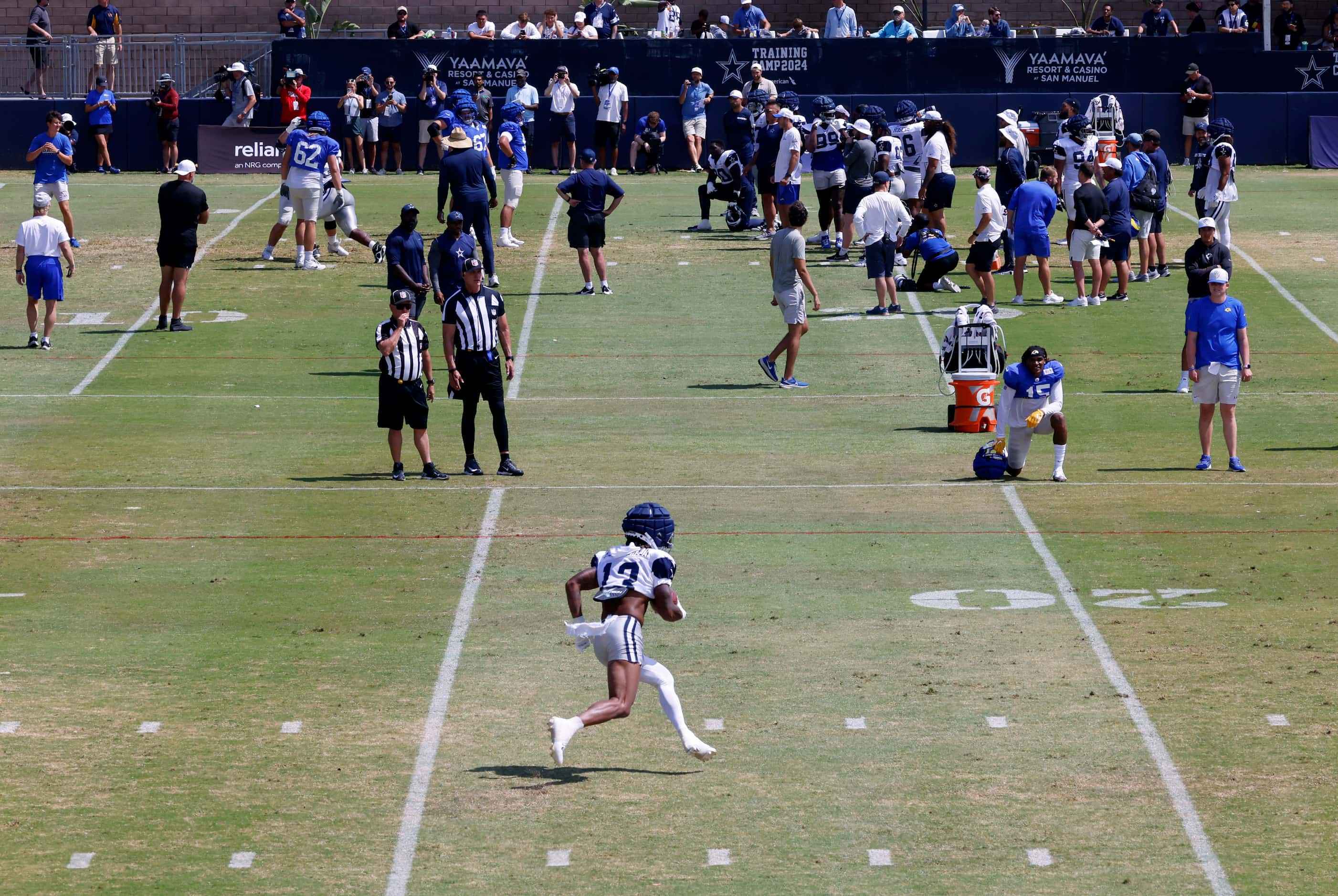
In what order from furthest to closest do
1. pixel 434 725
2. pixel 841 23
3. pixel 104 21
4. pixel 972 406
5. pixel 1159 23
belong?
1. pixel 104 21
2. pixel 1159 23
3. pixel 841 23
4. pixel 972 406
5. pixel 434 725

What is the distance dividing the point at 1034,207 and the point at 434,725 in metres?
17.6

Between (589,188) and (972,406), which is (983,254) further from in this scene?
(972,406)

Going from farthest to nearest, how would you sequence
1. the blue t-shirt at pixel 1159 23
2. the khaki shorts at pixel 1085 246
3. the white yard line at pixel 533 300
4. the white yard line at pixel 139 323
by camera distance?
the blue t-shirt at pixel 1159 23, the khaki shorts at pixel 1085 246, the white yard line at pixel 533 300, the white yard line at pixel 139 323

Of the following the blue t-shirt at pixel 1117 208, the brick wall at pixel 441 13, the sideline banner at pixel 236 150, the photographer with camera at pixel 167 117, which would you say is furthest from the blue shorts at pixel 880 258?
the brick wall at pixel 441 13

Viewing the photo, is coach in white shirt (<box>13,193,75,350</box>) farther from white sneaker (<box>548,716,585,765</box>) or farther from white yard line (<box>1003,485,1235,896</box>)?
white sneaker (<box>548,716,585,765</box>)

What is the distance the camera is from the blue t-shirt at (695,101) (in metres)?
39.3

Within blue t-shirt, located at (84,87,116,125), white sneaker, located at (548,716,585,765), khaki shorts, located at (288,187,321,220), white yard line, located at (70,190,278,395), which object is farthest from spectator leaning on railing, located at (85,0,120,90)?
white sneaker, located at (548,716,585,765)

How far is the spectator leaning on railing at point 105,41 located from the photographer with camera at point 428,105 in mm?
7877

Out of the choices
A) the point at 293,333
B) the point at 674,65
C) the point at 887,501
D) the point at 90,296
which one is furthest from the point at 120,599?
the point at 674,65

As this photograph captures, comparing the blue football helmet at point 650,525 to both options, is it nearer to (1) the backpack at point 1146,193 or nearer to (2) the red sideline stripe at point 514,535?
(2) the red sideline stripe at point 514,535

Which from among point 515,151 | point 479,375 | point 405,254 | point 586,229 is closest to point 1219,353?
point 479,375

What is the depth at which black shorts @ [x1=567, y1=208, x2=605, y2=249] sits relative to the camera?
2717 centimetres

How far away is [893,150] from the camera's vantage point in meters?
29.7

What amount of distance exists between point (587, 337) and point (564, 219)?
29.7ft
